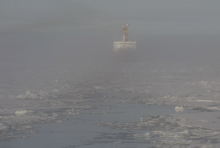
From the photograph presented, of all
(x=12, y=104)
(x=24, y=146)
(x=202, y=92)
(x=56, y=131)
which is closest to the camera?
(x=24, y=146)

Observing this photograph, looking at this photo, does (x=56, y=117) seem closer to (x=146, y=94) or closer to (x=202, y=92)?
(x=146, y=94)

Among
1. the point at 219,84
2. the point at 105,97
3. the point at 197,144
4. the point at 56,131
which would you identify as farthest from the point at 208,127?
the point at 219,84

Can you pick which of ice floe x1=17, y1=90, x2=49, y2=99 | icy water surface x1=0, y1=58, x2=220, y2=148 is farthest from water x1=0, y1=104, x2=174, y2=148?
ice floe x1=17, y1=90, x2=49, y2=99

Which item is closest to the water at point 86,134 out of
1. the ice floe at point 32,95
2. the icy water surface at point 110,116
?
the icy water surface at point 110,116

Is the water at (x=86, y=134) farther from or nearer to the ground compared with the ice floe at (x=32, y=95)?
farther from the ground

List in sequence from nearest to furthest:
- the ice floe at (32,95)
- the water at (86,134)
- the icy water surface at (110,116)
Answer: the water at (86,134)
the icy water surface at (110,116)
the ice floe at (32,95)

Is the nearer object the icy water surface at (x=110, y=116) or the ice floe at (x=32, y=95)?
the icy water surface at (x=110, y=116)

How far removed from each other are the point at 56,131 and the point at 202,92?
14813 millimetres

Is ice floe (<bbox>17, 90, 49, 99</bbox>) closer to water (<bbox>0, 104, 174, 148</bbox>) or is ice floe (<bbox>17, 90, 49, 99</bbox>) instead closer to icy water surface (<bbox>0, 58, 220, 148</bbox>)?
icy water surface (<bbox>0, 58, 220, 148</bbox>)

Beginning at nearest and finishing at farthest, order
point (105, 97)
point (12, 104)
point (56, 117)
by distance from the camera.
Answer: point (56, 117), point (12, 104), point (105, 97)

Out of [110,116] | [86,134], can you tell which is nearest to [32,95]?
[110,116]

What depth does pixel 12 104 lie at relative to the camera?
26578mm

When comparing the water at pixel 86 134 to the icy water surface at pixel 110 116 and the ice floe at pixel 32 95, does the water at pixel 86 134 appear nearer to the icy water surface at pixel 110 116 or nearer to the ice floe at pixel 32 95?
the icy water surface at pixel 110 116

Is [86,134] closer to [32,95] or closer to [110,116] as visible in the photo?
[110,116]
